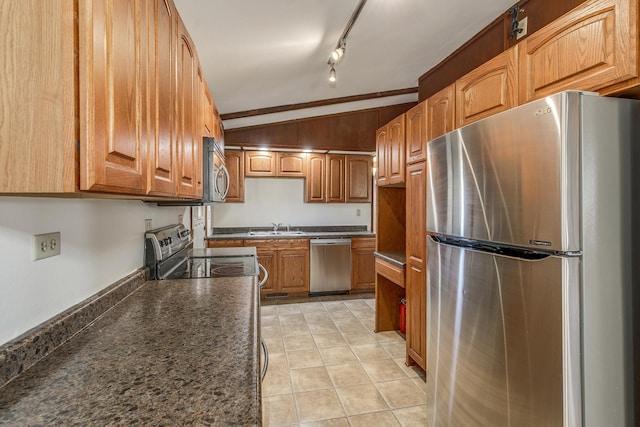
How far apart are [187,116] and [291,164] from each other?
2932mm

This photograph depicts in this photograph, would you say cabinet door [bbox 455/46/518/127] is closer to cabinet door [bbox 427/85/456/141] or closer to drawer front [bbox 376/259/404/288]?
cabinet door [bbox 427/85/456/141]

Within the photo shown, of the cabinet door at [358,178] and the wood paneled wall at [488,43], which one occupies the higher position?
the wood paneled wall at [488,43]

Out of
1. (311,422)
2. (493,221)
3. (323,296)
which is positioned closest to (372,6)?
(493,221)

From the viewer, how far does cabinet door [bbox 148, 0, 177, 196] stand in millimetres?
994

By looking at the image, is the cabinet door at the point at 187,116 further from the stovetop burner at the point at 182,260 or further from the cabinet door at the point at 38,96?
the cabinet door at the point at 38,96

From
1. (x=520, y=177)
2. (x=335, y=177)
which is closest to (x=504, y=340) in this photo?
(x=520, y=177)

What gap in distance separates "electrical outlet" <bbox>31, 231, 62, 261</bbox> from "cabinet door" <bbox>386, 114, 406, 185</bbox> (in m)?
2.26

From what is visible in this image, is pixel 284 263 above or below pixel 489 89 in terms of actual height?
below

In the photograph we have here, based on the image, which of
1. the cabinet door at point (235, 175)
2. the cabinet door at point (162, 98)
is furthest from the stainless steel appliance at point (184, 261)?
the cabinet door at point (235, 175)

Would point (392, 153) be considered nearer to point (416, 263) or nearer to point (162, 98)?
point (416, 263)

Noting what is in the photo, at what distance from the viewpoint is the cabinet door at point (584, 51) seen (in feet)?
3.28

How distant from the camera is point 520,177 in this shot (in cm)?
115

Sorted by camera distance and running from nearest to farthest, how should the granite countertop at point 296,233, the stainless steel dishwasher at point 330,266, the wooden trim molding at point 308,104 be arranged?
the wooden trim molding at point 308,104, the granite countertop at point 296,233, the stainless steel dishwasher at point 330,266

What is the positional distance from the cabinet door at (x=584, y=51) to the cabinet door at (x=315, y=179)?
128 inches
